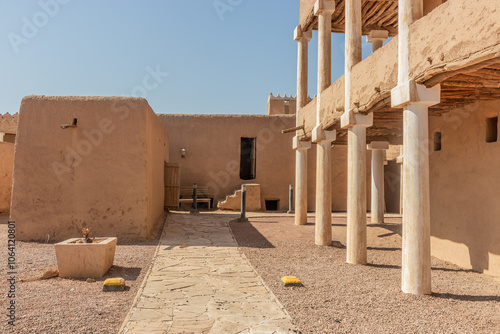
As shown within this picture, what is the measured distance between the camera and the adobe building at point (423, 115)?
16.0ft

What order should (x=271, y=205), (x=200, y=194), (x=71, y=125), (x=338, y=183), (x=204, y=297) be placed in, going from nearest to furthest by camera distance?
(x=204, y=297) < (x=71, y=125) < (x=200, y=194) < (x=338, y=183) < (x=271, y=205)

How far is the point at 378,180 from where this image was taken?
1365 cm

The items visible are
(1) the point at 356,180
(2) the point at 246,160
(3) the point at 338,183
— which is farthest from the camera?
(2) the point at 246,160

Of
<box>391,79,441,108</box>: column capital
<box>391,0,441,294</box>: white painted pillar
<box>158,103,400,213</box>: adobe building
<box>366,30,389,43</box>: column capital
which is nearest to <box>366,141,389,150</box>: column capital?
<box>366,30,389,43</box>: column capital

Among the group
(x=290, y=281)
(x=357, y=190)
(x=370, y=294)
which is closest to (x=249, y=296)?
(x=290, y=281)

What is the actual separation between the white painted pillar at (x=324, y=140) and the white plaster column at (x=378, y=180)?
4094 millimetres

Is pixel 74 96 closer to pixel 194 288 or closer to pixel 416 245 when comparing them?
pixel 194 288

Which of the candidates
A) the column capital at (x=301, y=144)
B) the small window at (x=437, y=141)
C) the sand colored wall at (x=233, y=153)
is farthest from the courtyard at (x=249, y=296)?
the sand colored wall at (x=233, y=153)

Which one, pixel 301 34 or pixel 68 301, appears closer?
pixel 68 301

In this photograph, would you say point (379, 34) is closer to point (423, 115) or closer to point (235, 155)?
point (423, 115)

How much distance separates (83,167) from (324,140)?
589 centimetres

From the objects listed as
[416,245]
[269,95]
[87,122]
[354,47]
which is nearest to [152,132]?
[87,122]

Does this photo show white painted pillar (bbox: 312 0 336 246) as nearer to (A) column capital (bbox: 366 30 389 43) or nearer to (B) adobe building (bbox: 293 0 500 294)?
(B) adobe building (bbox: 293 0 500 294)

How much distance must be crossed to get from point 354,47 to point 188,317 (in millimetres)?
5932
